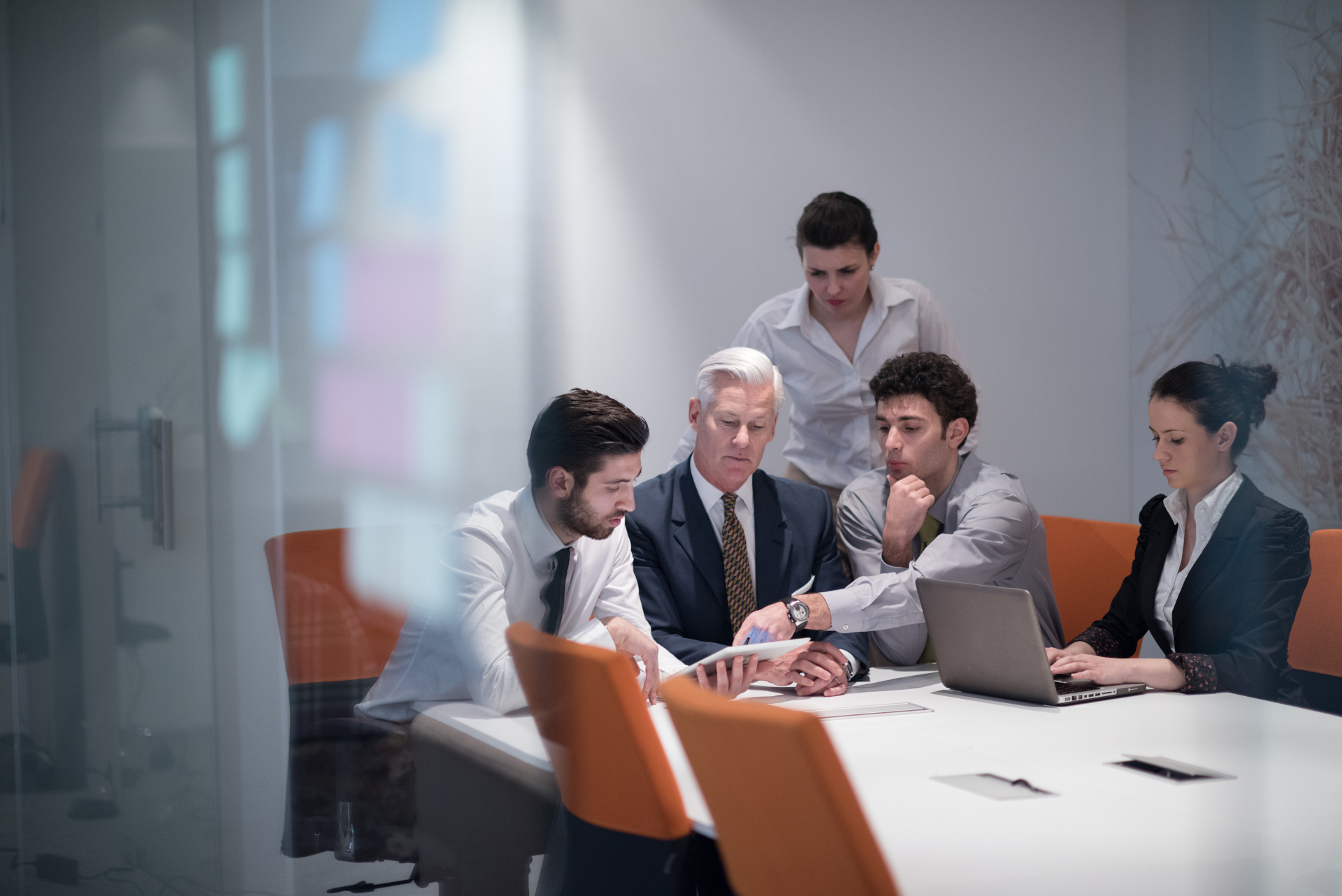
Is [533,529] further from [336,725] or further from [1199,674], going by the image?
[1199,674]

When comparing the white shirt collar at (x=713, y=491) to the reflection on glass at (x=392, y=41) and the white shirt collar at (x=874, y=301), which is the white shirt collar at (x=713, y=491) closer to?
the white shirt collar at (x=874, y=301)

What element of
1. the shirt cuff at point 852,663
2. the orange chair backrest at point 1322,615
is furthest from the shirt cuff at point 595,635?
the orange chair backrest at point 1322,615

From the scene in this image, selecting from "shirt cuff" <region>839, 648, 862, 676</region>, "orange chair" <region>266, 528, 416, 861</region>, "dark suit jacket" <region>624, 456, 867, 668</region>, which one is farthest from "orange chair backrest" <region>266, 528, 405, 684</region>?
"shirt cuff" <region>839, 648, 862, 676</region>

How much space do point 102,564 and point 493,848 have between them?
82 cm

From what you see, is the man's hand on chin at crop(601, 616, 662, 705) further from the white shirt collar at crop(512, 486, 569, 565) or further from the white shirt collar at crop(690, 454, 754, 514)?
the white shirt collar at crop(690, 454, 754, 514)

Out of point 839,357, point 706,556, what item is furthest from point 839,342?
point 706,556

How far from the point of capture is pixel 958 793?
4.42ft

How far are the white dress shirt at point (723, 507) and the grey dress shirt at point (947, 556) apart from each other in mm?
210

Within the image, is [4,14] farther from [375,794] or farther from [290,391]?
[375,794]

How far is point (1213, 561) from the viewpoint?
80.0 inches

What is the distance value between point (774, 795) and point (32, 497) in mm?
1383

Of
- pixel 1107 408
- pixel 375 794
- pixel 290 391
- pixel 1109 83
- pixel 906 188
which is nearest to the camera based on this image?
pixel 290 391

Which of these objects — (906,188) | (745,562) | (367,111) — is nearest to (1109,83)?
(906,188)

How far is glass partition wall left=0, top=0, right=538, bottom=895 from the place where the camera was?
1.68 meters
